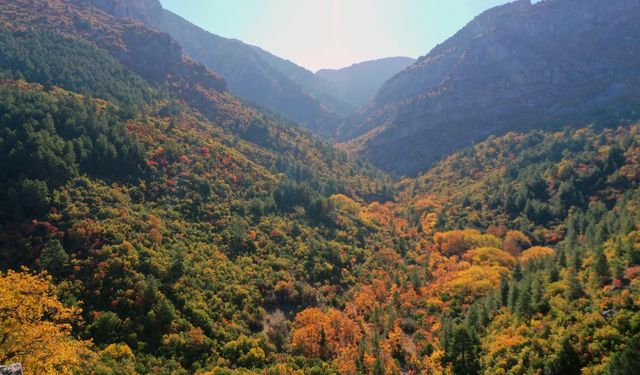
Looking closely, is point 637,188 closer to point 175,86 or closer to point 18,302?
point 18,302

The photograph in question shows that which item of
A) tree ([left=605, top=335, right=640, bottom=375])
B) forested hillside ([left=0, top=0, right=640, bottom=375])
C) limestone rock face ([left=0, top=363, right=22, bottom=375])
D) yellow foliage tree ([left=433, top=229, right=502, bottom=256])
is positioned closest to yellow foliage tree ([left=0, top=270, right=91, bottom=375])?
forested hillside ([left=0, top=0, right=640, bottom=375])

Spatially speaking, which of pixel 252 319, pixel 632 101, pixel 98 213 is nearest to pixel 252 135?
pixel 98 213

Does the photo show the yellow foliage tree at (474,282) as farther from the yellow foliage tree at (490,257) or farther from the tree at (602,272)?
the tree at (602,272)

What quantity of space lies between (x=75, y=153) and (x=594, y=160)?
144253mm

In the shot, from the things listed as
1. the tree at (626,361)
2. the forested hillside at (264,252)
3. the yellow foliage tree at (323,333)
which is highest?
the tree at (626,361)

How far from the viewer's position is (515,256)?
3804 inches

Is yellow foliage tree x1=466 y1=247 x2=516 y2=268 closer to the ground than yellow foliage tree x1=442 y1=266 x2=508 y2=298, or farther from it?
farther from it

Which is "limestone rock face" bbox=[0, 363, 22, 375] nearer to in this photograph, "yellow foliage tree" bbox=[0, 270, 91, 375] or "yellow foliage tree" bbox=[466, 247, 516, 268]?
"yellow foliage tree" bbox=[0, 270, 91, 375]

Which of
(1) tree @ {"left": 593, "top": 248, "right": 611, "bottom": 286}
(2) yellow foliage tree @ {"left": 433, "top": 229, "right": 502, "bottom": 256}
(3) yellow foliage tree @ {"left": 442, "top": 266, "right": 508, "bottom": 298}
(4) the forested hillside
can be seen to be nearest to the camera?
(4) the forested hillside

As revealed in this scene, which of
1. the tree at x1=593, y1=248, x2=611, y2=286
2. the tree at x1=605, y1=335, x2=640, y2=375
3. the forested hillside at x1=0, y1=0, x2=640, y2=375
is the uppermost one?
the tree at x1=593, y1=248, x2=611, y2=286

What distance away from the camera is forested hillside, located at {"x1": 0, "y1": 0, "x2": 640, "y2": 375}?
1781 inches

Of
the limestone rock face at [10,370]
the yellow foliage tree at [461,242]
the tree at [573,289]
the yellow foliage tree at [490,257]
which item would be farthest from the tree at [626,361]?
the yellow foliage tree at [461,242]

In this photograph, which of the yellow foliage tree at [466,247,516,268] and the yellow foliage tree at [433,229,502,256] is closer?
the yellow foliage tree at [466,247,516,268]

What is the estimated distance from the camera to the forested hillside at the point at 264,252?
45.2 m
